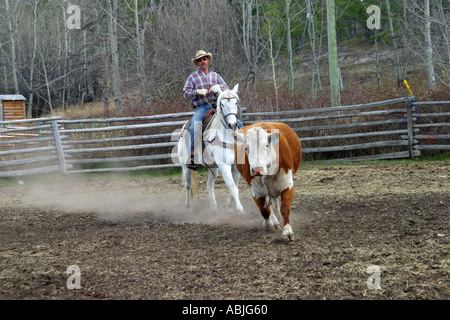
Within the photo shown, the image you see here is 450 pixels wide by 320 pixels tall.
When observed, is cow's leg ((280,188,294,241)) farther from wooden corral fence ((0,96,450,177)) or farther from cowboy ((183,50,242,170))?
wooden corral fence ((0,96,450,177))

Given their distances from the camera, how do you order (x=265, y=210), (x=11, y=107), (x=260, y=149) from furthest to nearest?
(x=11, y=107) → (x=265, y=210) → (x=260, y=149)

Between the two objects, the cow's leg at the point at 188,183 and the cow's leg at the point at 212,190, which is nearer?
the cow's leg at the point at 212,190

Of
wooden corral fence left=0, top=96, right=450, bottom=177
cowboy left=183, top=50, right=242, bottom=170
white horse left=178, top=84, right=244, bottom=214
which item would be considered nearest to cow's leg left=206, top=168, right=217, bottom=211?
white horse left=178, top=84, right=244, bottom=214

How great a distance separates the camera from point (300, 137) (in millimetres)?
14133

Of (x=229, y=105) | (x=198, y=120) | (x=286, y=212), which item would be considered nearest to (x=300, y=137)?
(x=198, y=120)

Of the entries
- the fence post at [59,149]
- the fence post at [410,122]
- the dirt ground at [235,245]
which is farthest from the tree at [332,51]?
the fence post at [59,149]

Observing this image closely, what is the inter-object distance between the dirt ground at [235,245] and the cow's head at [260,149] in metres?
0.91

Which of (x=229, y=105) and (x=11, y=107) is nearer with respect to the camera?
(x=229, y=105)

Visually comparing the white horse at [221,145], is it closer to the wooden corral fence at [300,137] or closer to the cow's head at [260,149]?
the cow's head at [260,149]

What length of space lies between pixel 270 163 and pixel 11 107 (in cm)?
3496

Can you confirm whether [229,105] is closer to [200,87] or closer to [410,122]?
[200,87]

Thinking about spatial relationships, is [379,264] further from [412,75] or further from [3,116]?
[3,116]

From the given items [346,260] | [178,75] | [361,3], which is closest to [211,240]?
[346,260]

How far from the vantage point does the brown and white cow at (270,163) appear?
5.66m
